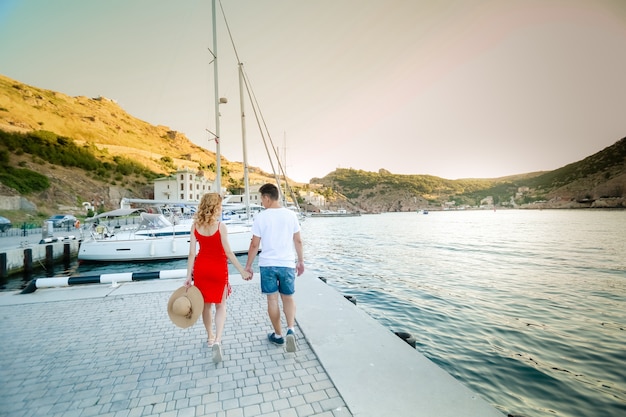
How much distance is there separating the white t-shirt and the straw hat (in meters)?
0.92

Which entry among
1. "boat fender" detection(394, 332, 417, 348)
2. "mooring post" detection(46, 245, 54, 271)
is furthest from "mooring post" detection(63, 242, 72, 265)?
"boat fender" detection(394, 332, 417, 348)

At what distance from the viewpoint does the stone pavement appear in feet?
8.75

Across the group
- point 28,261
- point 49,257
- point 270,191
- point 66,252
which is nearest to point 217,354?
point 270,191

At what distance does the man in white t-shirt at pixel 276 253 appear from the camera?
3781mm

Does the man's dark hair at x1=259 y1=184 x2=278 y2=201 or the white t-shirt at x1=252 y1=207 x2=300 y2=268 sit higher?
the man's dark hair at x1=259 y1=184 x2=278 y2=201

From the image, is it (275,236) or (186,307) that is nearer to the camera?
(186,307)

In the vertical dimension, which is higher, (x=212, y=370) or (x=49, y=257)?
(x=212, y=370)

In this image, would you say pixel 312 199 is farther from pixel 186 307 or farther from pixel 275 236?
pixel 186 307

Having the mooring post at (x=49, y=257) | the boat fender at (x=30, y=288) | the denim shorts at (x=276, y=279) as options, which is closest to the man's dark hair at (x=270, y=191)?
the denim shorts at (x=276, y=279)

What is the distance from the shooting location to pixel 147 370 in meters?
3.37

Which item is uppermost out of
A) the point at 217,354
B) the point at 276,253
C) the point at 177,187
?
the point at 177,187

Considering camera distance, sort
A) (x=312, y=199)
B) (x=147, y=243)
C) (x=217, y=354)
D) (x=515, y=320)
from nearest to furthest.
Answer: (x=217, y=354)
(x=515, y=320)
(x=147, y=243)
(x=312, y=199)

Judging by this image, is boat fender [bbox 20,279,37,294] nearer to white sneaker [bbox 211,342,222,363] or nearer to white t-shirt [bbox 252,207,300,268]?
white sneaker [bbox 211,342,222,363]

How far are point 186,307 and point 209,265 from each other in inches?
22.5
